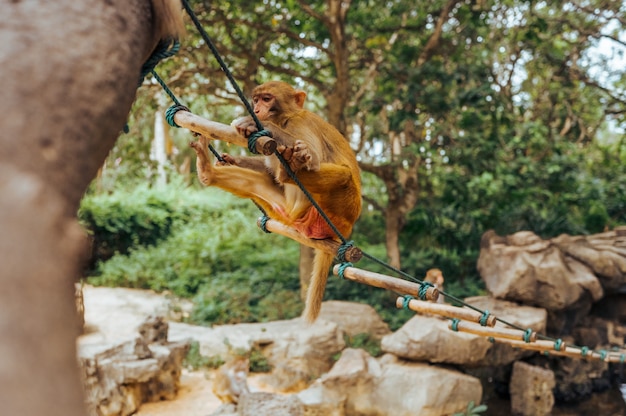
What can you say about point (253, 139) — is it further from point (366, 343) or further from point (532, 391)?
point (532, 391)

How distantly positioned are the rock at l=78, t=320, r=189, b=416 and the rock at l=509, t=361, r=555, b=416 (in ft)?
13.8

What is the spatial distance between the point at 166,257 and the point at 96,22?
11197mm

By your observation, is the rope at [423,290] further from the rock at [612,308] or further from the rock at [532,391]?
the rock at [612,308]

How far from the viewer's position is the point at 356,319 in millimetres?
Answer: 8094

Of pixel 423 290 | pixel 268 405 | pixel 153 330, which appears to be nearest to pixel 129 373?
pixel 153 330

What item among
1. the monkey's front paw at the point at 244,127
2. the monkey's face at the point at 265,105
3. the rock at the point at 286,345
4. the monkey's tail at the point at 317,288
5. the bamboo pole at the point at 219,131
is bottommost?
the rock at the point at 286,345

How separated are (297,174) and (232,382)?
13.5 ft

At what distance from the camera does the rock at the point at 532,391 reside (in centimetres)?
695

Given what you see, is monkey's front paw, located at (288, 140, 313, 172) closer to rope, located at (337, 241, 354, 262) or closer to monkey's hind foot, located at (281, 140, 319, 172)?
monkey's hind foot, located at (281, 140, 319, 172)

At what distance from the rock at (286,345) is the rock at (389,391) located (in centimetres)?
89

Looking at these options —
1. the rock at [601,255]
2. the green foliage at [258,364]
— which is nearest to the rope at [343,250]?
the green foliage at [258,364]

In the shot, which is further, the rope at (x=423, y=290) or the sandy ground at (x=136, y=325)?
the sandy ground at (x=136, y=325)

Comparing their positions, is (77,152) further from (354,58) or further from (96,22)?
(354,58)

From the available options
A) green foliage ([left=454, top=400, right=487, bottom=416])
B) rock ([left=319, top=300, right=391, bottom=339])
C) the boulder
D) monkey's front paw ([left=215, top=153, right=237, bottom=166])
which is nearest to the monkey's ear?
monkey's front paw ([left=215, top=153, right=237, bottom=166])
